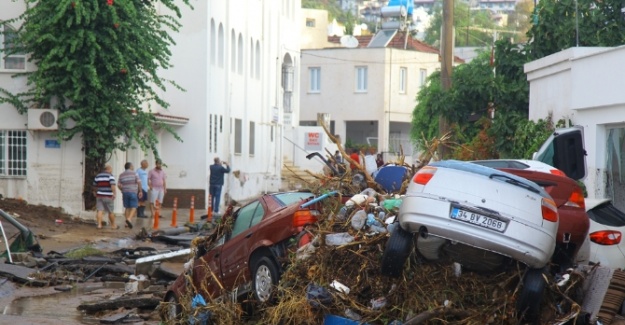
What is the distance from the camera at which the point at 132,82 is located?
1184 inches

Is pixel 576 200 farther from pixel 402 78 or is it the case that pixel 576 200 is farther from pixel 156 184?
pixel 402 78

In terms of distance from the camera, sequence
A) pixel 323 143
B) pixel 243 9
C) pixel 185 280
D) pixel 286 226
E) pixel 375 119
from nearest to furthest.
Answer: pixel 286 226
pixel 185 280
pixel 243 9
pixel 323 143
pixel 375 119

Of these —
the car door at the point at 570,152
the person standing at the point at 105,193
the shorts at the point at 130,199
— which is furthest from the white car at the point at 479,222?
the shorts at the point at 130,199

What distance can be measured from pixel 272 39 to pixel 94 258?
29.3 meters

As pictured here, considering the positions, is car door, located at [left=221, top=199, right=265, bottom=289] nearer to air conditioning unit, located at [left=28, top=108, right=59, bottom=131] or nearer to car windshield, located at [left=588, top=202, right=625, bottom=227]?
car windshield, located at [left=588, top=202, right=625, bottom=227]

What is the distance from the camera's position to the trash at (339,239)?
11.0 metres

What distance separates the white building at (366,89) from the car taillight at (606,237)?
1897 inches

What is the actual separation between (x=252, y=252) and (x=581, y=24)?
15.5 m

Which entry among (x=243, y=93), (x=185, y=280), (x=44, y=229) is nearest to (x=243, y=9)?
(x=243, y=93)

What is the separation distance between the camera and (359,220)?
11156mm

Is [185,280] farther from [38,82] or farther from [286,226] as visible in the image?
[38,82]

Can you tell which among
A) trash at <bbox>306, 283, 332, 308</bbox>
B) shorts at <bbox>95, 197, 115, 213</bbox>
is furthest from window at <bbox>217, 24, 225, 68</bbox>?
trash at <bbox>306, 283, 332, 308</bbox>

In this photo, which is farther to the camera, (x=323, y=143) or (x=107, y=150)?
(x=323, y=143)

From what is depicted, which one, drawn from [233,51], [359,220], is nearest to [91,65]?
[233,51]
